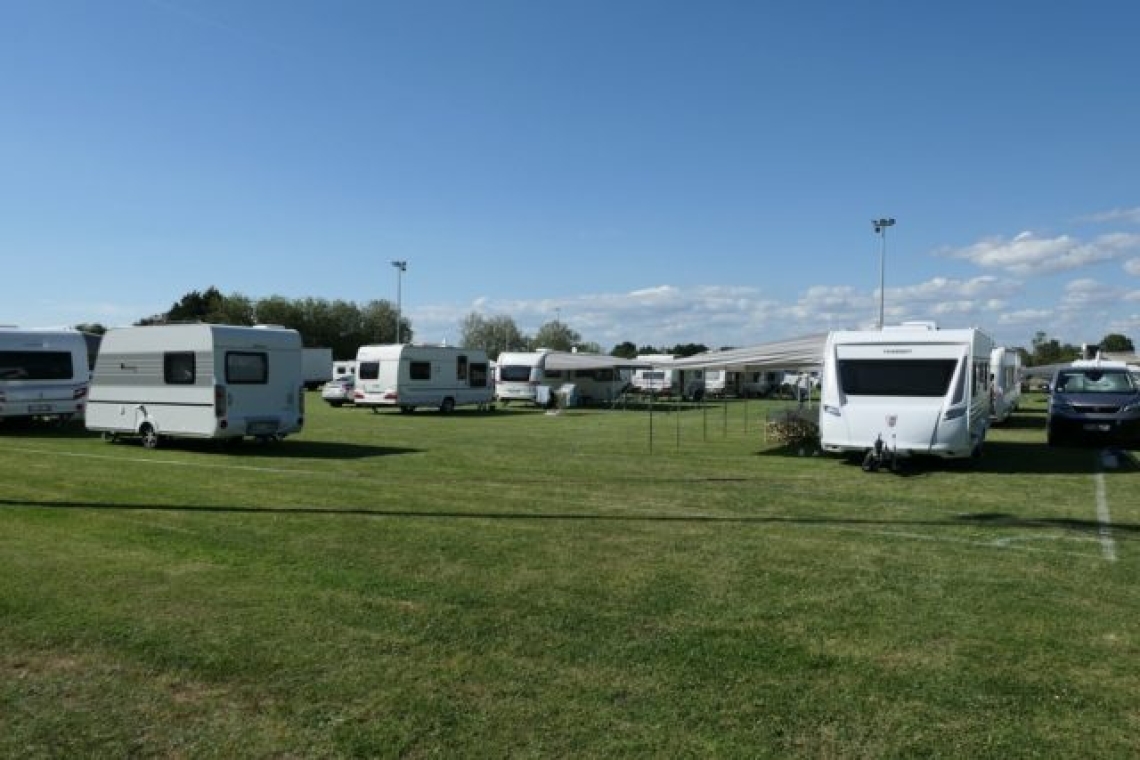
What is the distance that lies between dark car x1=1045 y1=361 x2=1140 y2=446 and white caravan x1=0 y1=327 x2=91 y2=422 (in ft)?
71.2

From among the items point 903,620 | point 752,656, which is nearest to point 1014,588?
point 903,620

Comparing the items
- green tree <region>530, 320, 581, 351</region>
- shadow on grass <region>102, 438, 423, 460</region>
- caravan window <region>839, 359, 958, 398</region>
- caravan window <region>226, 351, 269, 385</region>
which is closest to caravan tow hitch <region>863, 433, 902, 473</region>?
caravan window <region>839, 359, 958, 398</region>

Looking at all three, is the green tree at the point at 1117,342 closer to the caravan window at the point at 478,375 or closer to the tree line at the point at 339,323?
the tree line at the point at 339,323

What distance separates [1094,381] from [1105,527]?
12012mm

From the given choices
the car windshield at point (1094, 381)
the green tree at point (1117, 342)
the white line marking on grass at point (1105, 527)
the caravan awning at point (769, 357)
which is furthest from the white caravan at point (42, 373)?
the green tree at point (1117, 342)

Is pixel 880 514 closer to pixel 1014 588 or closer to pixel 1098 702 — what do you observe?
pixel 1014 588

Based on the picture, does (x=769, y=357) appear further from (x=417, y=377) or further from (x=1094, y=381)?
(x=417, y=377)

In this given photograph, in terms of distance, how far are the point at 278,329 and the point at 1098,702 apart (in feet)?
49.0

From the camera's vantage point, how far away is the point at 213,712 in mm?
3906

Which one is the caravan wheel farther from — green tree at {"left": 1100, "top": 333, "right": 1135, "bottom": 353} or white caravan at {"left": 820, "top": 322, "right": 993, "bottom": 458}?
green tree at {"left": 1100, "top": 333, "right": 1135, "bottom": 353}

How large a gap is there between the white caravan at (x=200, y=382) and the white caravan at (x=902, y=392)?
9.75 metres

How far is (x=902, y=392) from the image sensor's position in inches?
550

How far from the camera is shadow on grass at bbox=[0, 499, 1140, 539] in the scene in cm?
870

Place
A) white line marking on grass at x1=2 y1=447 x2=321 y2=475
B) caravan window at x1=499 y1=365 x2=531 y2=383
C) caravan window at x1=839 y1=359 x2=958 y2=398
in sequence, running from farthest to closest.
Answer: caravan window at x1=499 y1=365 x2=531 y2=383
caravan window at x1=839 y1=359 x2=958 y2=398
white line marking on grass at x1=2 y1=447 x2=321 y2=475
